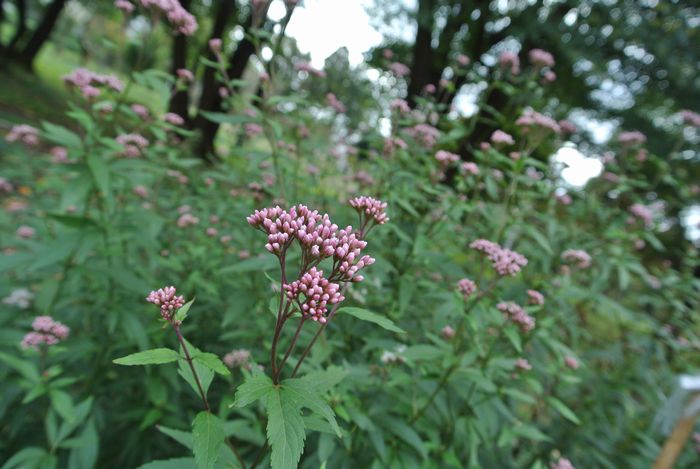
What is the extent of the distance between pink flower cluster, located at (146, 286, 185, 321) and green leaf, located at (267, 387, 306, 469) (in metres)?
0.43

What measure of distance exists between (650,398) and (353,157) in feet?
13.4

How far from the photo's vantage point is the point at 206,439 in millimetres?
1243

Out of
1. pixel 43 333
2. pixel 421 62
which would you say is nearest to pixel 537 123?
pixel 43 333

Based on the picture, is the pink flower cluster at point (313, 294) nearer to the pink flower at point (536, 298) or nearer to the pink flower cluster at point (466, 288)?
the pink flower cluster at point (466, 288)

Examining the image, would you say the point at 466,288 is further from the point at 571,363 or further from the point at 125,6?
the point at 125,6

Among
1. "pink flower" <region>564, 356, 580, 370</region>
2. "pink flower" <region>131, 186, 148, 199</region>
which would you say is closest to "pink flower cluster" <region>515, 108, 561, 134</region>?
"pink flower" <region>564, 356, 580, 370</region>

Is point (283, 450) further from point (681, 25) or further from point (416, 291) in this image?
point (681, 25)

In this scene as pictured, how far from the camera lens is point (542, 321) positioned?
309 cm

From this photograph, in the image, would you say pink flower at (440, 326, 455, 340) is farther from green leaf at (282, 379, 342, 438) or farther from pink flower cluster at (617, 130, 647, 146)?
pink flower cluster at (617, 130, 647, 146)

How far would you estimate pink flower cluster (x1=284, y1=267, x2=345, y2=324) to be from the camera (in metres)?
1.29

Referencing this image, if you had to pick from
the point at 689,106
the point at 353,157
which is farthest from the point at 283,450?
the point at 689,106

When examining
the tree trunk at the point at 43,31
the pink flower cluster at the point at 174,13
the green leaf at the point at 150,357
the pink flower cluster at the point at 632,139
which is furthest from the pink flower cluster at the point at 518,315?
the tree trunk at the point at 43,31

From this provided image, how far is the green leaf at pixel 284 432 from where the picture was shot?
3.60ft

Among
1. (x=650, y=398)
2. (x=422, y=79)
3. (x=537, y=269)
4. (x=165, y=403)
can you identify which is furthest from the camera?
(x=422, y=79)
